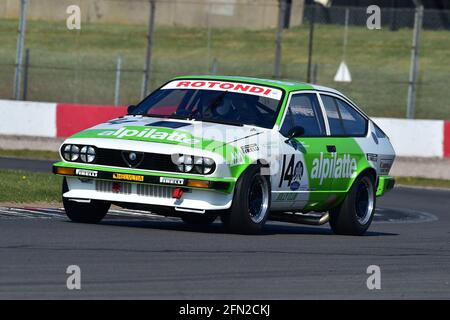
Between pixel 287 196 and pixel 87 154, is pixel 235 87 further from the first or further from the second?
pixel 87 154

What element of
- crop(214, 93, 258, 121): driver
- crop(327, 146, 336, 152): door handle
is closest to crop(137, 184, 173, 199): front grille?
crop(214, 93, 258, 121): driver

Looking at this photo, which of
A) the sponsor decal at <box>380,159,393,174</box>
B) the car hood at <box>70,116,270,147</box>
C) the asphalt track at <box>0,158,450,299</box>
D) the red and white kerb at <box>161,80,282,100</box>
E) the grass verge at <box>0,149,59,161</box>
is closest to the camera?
the asphalt track at <box>0,158,450,299</box>

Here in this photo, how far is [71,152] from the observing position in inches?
435

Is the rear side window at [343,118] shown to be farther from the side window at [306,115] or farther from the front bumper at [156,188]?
the front bumper at [156,188]

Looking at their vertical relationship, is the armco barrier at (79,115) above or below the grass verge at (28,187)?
above

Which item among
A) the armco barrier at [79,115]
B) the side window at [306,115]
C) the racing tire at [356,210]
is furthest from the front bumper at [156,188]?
the armco barrier at [79,115]

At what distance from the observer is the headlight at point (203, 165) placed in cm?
1058

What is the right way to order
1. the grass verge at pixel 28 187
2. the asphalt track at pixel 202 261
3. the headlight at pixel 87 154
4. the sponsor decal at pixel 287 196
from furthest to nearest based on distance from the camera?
the grass verge at pixel 28 187 → the sponsor decal at pixel 287 196 → the headlight at pixel 87 154 → the asphalt track at pixel 202 261

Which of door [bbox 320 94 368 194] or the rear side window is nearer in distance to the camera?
door [bbox 320 94 368 194]

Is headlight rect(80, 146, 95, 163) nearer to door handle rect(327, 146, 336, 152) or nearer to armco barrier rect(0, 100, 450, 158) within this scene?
door handle rect(327, 146, 336, 152)

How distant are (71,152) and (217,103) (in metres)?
1.59

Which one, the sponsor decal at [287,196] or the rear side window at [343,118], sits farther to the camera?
the rear side window at [343,118]

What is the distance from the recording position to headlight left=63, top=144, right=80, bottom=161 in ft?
36.1

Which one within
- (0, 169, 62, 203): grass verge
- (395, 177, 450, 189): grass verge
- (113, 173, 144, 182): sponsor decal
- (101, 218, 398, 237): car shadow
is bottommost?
(101, 218, 398, 237): car shadow
